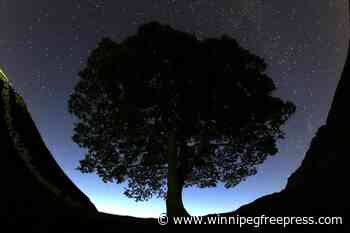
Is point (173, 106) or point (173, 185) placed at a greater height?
point (173, 106)

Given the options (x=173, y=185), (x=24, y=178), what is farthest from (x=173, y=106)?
(x=24, y=178)

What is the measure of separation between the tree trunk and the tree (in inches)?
2.1

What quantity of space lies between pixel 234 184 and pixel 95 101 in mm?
8815

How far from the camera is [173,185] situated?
15.1m

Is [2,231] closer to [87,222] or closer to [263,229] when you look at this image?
[87,222]

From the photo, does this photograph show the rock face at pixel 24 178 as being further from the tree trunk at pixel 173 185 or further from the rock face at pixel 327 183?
the tree trunk at pixel 173 185

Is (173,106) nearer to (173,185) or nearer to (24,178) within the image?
(173,185)

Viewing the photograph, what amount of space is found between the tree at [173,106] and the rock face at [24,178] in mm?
5722

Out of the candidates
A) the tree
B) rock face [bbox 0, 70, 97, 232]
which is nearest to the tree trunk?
the tree

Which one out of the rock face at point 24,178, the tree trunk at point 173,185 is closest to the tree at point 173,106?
the tree trunk at point 173,185

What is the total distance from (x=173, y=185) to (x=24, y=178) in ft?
27.9

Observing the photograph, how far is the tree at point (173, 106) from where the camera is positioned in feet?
48.7

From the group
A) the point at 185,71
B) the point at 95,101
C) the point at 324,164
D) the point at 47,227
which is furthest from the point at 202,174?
the point at 47,227

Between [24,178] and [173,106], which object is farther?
[173,106]
